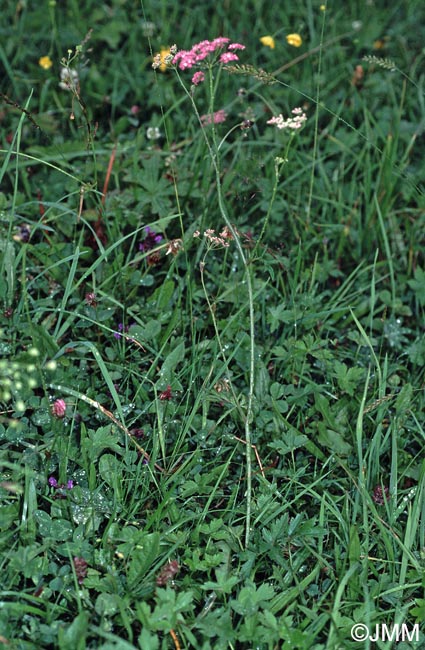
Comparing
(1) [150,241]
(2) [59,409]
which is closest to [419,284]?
(1) [150,241]

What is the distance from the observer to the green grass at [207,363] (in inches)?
70.7

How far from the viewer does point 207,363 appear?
2.31m

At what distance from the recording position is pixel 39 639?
1.68 m

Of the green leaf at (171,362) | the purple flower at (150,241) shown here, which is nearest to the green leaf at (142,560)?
the green leaf at (171,362)

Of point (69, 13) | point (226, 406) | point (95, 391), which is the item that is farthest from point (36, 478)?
point (69, 13)

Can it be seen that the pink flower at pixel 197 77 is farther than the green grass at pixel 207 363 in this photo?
Yes


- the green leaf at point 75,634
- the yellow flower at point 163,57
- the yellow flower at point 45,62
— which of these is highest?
the yellow flower at point 163,57

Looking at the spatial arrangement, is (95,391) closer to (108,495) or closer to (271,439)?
(108,495)

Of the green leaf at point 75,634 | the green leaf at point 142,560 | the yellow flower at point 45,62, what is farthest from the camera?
the yellow flower at point 45,62

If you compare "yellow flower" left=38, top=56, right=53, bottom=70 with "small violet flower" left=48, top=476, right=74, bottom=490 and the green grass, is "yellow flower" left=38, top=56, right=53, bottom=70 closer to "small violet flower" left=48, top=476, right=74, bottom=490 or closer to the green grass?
the green grass

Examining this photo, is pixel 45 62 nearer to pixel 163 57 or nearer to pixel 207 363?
pixel 163 57

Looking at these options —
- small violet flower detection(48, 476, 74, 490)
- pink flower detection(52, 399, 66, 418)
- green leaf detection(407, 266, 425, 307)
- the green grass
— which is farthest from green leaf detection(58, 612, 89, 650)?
green leaf detection(407, 266, 425, 307)

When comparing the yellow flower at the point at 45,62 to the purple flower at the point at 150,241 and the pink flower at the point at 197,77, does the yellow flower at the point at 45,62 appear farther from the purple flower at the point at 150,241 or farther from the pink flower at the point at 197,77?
the pink flower at the point at 197,77

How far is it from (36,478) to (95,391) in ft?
1.09
